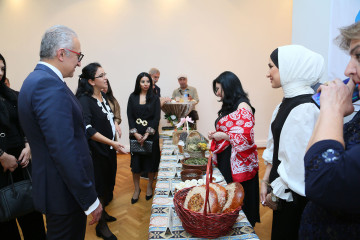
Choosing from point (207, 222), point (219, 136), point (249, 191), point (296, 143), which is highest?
point (296, 143)

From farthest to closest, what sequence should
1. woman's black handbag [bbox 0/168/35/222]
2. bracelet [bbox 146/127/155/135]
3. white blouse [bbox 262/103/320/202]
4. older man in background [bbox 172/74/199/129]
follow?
older man in background [bbox 172/74/199/129]
bracelet [bbox 146/127/155/135]
woman's black handbag [bbox 0/168/35/222]
white blouse [bbox 262/103/320/202]

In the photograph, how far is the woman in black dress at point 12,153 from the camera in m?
1.68

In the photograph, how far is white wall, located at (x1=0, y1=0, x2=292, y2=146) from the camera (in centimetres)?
526

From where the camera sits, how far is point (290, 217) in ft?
4.25

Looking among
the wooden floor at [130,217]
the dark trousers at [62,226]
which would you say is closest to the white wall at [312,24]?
the wooden floor at [130,217]

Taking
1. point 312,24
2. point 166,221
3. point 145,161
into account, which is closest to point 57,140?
point 166,221

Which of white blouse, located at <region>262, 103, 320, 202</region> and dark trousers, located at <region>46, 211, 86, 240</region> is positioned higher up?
white blouse, located at <region>262, 103, 320, 202</region>

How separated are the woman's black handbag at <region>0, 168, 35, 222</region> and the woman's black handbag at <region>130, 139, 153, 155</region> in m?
1.41

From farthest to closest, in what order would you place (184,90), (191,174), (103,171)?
(184,90) < (103,171) < (191,174)

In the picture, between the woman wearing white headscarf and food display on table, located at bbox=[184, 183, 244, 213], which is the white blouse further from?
food display on table, located at bbox=[184, 183, 244, 213]

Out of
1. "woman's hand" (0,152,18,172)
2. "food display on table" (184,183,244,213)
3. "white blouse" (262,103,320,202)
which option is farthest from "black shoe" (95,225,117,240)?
"white blouse" (262,103,320,202)

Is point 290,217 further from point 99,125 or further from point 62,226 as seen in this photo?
point 99,125

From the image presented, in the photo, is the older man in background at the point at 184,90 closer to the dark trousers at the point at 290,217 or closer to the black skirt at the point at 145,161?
the black skirt at the point at 145,161

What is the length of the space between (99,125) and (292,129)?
182 centimetres
